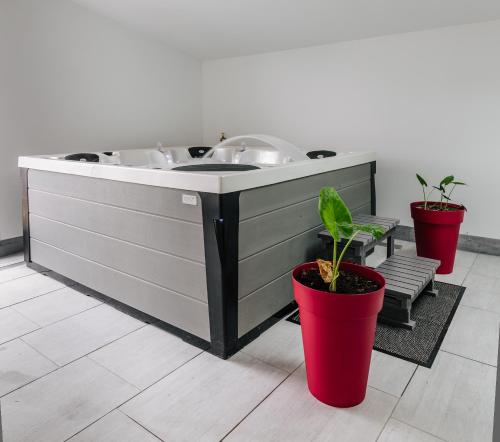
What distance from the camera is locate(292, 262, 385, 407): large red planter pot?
118 cm

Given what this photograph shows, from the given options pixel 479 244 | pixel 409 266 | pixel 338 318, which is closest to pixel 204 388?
pixel 338 318

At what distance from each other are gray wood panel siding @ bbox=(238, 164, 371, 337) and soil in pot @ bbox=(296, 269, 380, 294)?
316mm

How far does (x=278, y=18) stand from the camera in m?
3.01

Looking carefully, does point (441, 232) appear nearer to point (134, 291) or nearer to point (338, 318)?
point (338, 318)

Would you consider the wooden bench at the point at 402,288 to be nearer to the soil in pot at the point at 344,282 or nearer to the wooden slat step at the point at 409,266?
the wooden slat step at the point at 409,266

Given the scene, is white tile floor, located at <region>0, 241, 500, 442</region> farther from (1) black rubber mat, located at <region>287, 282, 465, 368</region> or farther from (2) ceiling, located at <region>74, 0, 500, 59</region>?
(2) ceiling, located at <region>74, 0, 500, 59</region>

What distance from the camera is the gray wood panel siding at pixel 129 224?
63.1 inches

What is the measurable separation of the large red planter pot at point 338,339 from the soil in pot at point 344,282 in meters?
0.03

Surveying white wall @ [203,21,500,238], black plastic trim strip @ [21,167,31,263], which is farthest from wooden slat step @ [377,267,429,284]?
black plastic trim strip @ [21,167,31,263]

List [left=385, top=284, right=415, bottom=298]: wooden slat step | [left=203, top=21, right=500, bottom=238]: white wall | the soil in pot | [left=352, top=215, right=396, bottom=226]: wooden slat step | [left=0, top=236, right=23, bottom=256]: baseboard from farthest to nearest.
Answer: [left=0, top=236, right=23, bottom=256]: baseboard
[left=203, top=21, right=500, bottom=238]: white wall
[left=352, top=215, right=396, bottom=226]: wooden slat step
[left=385, top=284, right=415, bottom=298]: wooden slat step
the soil in pot

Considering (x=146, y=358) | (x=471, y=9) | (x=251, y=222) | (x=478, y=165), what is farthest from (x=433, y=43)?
(x=146, y=358)

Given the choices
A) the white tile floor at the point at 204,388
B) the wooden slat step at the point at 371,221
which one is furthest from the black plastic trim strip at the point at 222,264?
the wooden slat step at the point at 371,221

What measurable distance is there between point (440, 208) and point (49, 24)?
3.05 metres

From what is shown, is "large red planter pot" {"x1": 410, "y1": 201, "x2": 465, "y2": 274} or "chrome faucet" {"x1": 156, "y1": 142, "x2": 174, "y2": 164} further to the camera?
"chrome faucet" {"x1": 156, "y1": 142, "x2": 174, "y2": 164}
